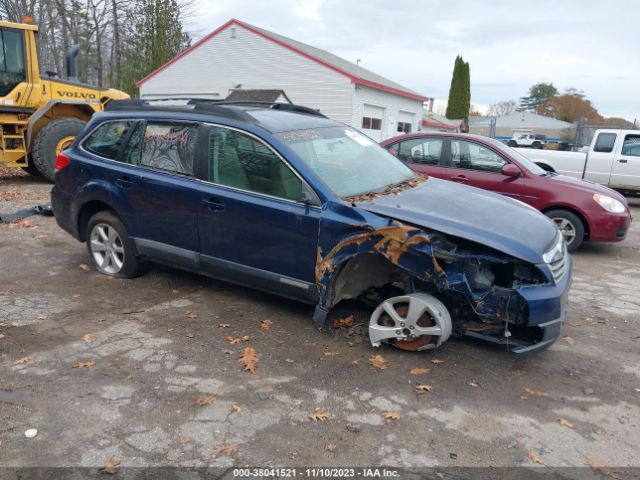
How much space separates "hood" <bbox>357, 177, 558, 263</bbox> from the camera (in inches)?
144

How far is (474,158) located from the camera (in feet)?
25.3

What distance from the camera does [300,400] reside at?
336 cm

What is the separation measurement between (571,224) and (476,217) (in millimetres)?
4049

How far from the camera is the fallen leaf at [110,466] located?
2.65 meters

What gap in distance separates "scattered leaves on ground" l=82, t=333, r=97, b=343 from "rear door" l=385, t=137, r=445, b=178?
523cm

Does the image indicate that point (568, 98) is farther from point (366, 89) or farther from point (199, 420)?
point (199, 420)

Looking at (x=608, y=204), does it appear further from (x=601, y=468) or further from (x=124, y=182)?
(x=124, y=182)

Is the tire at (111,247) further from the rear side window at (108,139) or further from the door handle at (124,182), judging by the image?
the rear side window at (108,139)

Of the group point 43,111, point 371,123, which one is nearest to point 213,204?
point 43,111

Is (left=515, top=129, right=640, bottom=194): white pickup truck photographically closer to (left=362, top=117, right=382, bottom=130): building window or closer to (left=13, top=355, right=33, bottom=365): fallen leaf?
(left=362, top=117, right=382, bottom=130): building window

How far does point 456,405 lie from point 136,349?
240 centimetres

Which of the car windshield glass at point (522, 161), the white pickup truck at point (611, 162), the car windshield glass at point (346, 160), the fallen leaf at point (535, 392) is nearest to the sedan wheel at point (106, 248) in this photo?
the car windshield glass at point (346, 160)

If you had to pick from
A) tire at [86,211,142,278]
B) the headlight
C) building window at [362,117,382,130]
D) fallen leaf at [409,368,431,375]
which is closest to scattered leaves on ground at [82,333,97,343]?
tire at [86,211,142,278]

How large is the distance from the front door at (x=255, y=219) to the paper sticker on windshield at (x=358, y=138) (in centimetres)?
115
